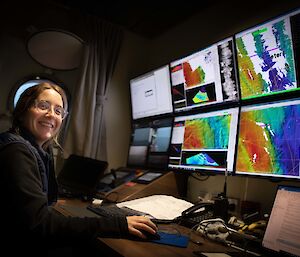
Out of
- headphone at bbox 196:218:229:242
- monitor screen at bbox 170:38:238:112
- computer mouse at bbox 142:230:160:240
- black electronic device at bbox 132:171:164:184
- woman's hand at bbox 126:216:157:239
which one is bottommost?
headphone at bbox 196:218:229:242

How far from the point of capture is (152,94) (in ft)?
6.98

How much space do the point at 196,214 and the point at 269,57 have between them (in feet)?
2.70

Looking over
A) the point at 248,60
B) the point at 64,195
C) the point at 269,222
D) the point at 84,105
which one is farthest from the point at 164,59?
the point at 269,222

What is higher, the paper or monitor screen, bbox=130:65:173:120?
monitor screen, bbox=130:65:173:120

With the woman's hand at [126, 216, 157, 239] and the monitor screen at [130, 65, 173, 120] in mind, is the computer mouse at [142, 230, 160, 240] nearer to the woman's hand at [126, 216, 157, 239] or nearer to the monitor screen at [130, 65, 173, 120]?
the woman's hand at [126, 216, 157, 239]

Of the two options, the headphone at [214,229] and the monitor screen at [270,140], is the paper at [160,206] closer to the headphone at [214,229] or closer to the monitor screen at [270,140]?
the headphone at [214,229]

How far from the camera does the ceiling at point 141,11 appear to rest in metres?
2.33

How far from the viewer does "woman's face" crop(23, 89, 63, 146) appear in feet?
3.57

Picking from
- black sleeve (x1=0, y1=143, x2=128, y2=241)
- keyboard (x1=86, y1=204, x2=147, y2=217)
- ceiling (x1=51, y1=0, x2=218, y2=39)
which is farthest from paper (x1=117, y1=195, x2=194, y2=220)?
ceiling (x1=51, y1=0, x2=218, y2=39)

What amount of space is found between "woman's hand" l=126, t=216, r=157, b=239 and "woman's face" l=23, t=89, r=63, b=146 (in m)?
0.52

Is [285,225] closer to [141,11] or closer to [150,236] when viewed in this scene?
[150,236]

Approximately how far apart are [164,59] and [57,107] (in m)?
1.67

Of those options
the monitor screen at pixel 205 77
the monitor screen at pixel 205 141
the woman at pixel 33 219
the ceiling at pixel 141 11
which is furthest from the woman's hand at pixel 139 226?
the ceiling at pixel 141 11

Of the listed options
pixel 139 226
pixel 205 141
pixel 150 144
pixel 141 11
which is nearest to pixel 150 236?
pixel 139 226
